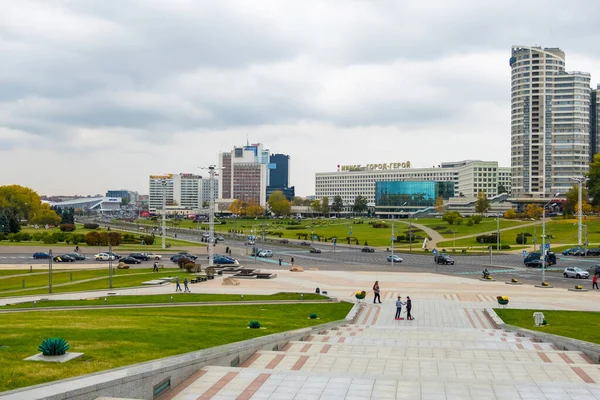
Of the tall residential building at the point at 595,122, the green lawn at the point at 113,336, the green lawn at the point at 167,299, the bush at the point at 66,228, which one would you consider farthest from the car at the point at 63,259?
the tall residential building at the point at 595,122

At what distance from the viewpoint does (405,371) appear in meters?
17.5

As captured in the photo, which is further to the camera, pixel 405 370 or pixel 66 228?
pixel 66 228

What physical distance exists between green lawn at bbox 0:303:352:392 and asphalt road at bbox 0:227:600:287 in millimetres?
41741

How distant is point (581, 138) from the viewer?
166 metres

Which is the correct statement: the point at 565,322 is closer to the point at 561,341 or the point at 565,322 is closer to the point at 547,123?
the point at 561,341

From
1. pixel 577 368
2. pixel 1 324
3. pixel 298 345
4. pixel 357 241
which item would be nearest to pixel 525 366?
pixel 577 368

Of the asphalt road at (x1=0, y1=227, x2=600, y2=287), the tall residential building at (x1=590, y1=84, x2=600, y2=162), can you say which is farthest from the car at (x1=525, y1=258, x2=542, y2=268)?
the tall residential building at (x1=590, y1=84, x2=600, y2=162)

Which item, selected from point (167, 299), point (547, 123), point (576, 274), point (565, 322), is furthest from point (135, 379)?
point (547, 123)

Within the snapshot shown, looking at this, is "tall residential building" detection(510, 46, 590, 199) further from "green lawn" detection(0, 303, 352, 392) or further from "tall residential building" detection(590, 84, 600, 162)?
"green lawn" detection(0, 303, 352, 392)

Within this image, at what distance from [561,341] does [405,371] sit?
11.1 meters

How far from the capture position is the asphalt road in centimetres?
6873

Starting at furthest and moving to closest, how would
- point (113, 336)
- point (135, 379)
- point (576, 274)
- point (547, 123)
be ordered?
1. point (547, 123)
2. point (576, 274)
3. point (113, 336)
4. point (135, 379)

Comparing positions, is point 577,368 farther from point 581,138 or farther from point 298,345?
point 581,138

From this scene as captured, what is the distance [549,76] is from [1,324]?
17631 centimetres
